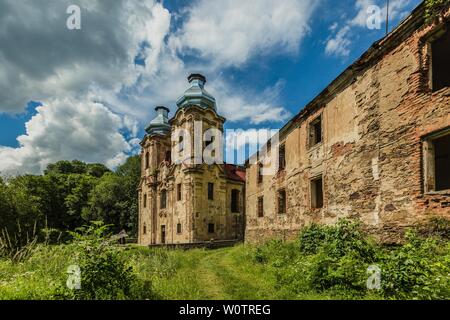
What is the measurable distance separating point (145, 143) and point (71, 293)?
1146 inches

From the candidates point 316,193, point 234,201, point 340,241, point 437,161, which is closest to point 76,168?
point 234,201

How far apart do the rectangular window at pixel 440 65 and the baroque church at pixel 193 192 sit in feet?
61.2

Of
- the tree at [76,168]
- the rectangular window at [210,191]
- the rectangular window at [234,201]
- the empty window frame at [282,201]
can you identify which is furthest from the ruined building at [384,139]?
the tree at [76,168]

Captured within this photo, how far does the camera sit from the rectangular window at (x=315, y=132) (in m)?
13.2

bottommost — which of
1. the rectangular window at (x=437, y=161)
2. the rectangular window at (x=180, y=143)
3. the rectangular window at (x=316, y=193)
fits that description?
the rectangular window at (x=316, y=193)

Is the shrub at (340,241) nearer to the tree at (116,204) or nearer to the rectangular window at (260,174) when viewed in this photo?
the rectangular window at (260,174)

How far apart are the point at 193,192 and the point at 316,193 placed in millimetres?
14184

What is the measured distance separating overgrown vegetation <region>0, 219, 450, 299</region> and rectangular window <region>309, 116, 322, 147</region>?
549cm

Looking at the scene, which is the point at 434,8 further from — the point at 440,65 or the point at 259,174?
the point at 259,174

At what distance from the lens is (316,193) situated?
12.8 metres

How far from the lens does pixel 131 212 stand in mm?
39875

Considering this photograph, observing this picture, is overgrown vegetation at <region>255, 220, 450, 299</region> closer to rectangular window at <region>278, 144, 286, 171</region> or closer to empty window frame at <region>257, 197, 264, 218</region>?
rectangular window at <region>278, 144, 286, 171</region>

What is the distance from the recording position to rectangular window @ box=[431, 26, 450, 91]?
920 centimetres
